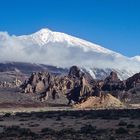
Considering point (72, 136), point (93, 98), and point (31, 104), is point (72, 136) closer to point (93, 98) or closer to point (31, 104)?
point (93, 98)

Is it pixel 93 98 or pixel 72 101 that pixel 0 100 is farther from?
pixel 93 98

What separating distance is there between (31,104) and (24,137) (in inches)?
5545

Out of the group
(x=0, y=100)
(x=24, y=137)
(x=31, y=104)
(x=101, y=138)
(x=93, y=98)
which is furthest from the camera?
(x=0, y=100)

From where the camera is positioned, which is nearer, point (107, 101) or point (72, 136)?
point (72, 136)

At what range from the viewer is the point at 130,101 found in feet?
636

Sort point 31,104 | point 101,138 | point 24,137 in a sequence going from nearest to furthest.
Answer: point 101,138 < point 24,137 < point 31,104

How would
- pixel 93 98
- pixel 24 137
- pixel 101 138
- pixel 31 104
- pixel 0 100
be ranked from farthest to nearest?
pixel 0 100 < pixel 31 104 < pixel 93 98 < pixel 24 137 < pixel 101 138

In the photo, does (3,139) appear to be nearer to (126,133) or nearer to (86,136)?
(86,136)

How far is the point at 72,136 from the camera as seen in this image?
1805 inches

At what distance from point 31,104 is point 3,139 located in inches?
5607

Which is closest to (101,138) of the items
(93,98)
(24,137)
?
(24,137)

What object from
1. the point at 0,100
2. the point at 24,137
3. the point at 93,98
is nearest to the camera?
the point at 24,137

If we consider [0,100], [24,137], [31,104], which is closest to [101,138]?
[24,137]

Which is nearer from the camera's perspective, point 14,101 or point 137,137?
point 137,137
